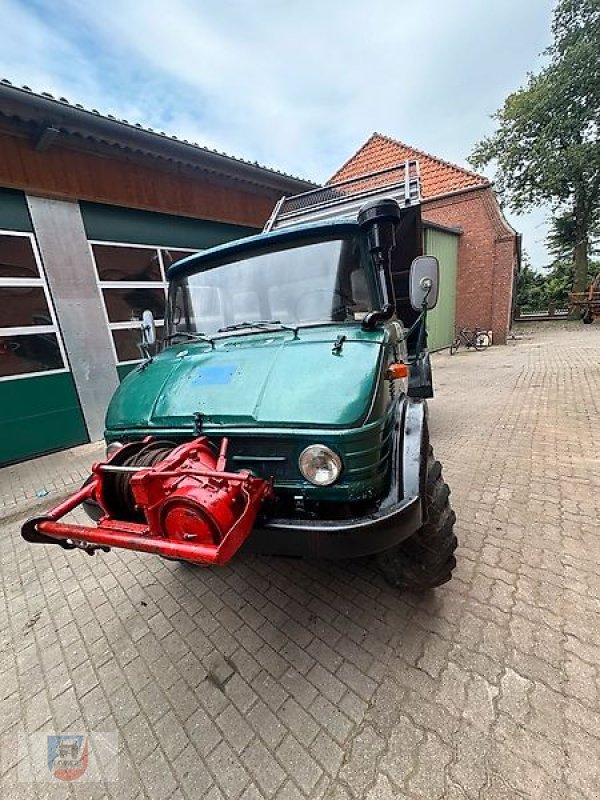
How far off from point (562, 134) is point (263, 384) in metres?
27.0

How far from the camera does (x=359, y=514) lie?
5.25 feet

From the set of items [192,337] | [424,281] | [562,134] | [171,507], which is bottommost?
[171,507]

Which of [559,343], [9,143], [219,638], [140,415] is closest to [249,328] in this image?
[140,415]

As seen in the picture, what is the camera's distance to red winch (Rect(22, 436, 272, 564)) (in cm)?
133

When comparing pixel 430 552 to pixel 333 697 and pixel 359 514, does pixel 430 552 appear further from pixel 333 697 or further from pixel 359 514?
pixel 333 697

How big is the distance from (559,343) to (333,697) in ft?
50.5

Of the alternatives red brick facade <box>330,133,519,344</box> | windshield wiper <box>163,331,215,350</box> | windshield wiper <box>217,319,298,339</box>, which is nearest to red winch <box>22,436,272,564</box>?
windshield wiper <box>217,319,298,339</box>

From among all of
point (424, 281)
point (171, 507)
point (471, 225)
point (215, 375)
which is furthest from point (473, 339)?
point (171, 507)

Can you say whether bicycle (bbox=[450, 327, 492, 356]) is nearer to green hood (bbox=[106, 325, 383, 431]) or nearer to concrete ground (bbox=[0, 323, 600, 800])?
concrete ground (bbox=[0, 323, 600, 800])

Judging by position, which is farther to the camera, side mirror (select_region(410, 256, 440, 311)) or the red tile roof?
the red tile roof

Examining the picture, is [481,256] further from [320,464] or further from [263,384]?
[320,464]

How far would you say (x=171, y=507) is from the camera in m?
1.39

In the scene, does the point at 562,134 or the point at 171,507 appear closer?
the point at 171,507

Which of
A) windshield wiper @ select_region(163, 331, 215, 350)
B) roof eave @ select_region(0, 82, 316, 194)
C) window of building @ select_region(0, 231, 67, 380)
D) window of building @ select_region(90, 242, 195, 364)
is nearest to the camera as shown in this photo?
windshield wiper @ select_region(163, 331, 215, 350)
